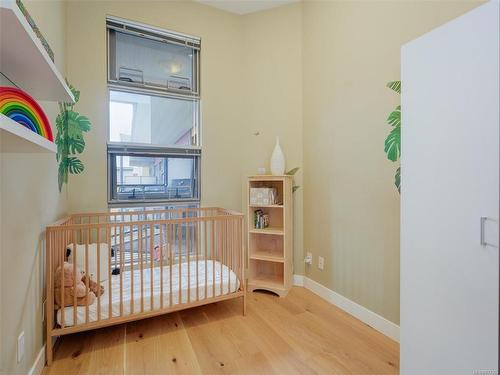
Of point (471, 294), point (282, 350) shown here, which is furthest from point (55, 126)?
point (471, 294)

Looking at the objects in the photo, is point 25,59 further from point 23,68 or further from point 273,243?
point 273,243

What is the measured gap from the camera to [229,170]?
111 inches

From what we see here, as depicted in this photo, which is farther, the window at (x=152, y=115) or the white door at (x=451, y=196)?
the window at (x=152, y=115)

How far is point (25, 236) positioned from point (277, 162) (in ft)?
6.47

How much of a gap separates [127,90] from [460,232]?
2.65 meters

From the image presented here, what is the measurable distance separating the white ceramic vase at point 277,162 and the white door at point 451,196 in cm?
145

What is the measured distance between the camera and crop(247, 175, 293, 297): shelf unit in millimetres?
2516

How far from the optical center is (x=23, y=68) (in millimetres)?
942

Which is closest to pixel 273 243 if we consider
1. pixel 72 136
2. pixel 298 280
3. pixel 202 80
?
pixel 298 280

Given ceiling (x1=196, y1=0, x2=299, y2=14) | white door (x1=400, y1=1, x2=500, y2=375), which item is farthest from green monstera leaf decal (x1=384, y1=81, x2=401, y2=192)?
ceiling (x1=196, y1=0, x2=299, y2=14)

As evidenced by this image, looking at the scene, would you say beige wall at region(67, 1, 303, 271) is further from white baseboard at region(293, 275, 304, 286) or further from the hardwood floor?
the hardwood floor

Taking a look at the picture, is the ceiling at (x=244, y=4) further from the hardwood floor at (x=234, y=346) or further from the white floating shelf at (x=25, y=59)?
the hardwood floor at (x=234, y=346)

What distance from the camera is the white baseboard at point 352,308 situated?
1.82 metres

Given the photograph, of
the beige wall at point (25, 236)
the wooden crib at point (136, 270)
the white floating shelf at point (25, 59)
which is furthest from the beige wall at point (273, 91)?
the white floating shelf at point (25, 59)
